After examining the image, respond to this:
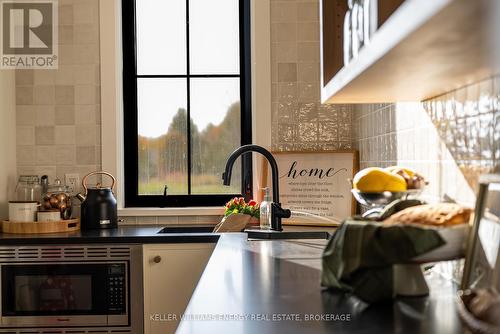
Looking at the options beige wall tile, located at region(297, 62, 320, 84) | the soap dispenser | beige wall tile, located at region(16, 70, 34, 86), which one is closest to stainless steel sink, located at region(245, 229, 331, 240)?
the soap dispenser

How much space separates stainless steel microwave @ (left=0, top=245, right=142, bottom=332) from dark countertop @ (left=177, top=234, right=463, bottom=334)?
43.3 inches

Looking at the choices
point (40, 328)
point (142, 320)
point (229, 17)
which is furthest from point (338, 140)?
point (40, 328)

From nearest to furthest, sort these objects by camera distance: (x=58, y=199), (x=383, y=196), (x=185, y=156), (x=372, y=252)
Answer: (x=372, y=252)
(x=383, y=196)
(x=58, y=199)
(x=185, y=156)

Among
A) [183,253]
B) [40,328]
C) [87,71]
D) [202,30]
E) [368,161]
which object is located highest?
[202,30]

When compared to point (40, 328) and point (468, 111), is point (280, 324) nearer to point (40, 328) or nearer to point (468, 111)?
point (468, 111)

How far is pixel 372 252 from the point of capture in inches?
43.4

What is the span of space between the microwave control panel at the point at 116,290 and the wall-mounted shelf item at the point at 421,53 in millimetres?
1409

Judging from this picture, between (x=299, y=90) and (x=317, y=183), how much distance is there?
19.7 inches

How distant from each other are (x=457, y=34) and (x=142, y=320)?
217 cm

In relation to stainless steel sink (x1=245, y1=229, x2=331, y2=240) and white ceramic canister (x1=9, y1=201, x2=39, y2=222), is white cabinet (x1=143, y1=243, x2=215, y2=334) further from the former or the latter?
white ceramic canister (x1=9, y1=201, x2=39, y2=222)

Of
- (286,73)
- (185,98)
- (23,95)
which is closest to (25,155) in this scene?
(23,95)

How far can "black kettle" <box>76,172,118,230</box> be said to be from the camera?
2.99 m

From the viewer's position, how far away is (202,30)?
11.1 feet

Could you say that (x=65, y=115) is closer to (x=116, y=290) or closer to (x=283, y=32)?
(x=116, y=290)
